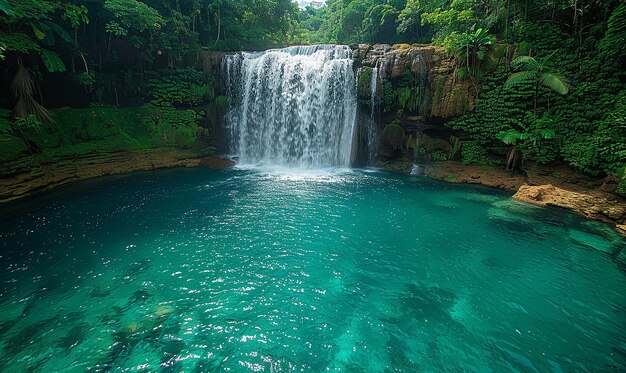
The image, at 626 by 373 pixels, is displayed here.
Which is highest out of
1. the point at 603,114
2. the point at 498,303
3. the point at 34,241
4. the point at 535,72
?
the point at 535,72

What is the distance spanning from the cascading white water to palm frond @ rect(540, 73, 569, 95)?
8.30m

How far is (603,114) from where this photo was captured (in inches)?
390

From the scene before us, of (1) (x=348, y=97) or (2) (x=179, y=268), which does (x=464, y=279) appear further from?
(1) (x=348, y=97)

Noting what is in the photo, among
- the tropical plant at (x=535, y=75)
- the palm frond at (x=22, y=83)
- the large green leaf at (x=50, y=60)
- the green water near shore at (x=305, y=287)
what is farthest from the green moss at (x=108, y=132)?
the tropical plant at (x=535, y=75)

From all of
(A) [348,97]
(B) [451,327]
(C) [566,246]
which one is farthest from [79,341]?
(A) [348,97]

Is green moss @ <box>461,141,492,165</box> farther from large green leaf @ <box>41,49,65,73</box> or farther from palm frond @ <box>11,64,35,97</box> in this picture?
palm frond @ <box>11,64,35,97</box>

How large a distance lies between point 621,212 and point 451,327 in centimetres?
817

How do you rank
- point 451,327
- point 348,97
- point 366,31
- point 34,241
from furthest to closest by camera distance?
point 366,31
point 348,97
point 34,241
point 451,327

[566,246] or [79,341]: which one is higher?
[566,246]

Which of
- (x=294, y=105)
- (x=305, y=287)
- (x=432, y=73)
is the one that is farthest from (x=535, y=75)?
(x=305, y=287)

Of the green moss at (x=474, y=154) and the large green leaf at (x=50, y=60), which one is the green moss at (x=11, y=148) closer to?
the large green leaf at (x=50, y=60)

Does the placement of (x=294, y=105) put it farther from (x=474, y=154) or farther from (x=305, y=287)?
(x=305, y=287)

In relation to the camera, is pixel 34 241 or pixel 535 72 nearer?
pixel 34 241

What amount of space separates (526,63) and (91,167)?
1988 cm
